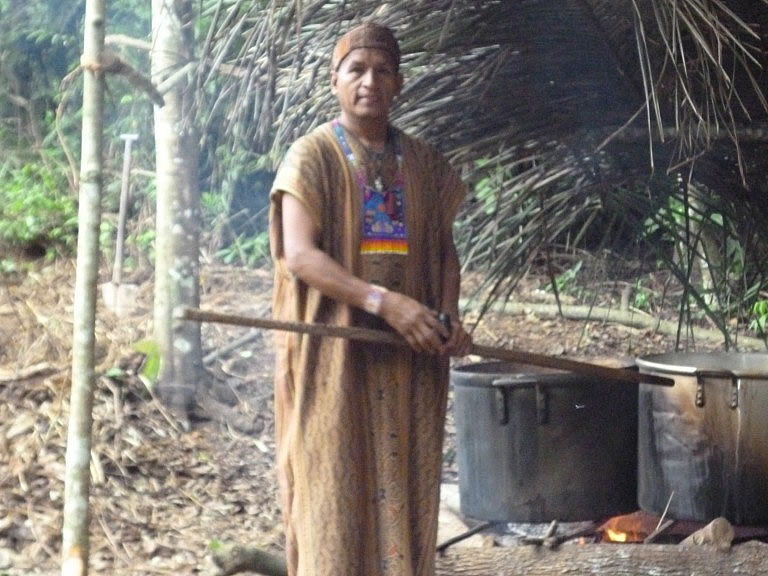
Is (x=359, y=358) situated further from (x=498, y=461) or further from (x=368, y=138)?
(x=498, y=461)

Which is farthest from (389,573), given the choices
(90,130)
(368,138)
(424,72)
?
(424,72)

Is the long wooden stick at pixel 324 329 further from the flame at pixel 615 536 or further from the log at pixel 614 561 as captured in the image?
the flame at pixel 615 536

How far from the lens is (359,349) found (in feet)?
9.73

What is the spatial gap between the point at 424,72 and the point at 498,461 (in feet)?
4.85

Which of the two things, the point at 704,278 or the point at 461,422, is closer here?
the point at 461,422

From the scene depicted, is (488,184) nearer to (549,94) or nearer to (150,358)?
(549,94)

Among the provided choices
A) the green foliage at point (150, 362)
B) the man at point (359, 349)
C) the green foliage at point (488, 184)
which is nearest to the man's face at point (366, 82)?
the man at point (359, 349)

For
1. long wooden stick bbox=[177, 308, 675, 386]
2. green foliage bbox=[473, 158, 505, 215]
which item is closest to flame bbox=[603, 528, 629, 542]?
long wooden stick bbox=[177, 308, 675, 386]

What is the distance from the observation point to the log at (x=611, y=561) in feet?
11.5

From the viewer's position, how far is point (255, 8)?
147 inches

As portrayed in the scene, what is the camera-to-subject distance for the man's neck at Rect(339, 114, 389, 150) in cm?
295

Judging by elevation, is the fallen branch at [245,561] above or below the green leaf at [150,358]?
below

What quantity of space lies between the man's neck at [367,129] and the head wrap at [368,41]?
0.15 meters

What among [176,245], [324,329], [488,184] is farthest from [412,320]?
[176,245]
